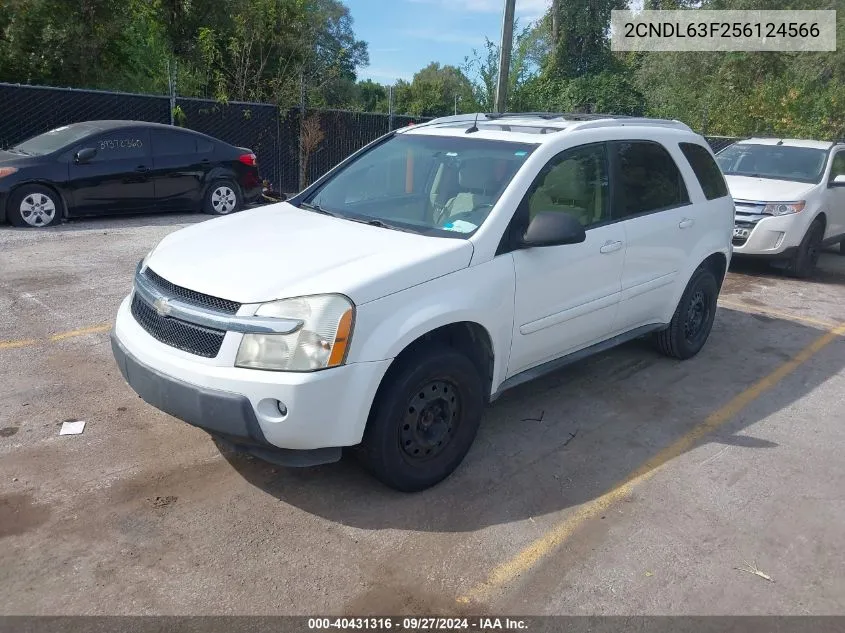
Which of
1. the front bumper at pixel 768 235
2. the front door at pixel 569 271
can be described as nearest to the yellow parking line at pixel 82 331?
the front door at pixel 569 271

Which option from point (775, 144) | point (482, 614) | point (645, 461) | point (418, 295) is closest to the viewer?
point (482, 614)

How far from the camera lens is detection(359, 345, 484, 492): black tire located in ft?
11.4

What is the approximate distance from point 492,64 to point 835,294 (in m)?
7.83

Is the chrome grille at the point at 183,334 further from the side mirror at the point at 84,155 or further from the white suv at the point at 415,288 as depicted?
the side mirror at the point at 84,155

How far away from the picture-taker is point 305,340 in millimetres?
3240

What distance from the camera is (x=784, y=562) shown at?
343 cm

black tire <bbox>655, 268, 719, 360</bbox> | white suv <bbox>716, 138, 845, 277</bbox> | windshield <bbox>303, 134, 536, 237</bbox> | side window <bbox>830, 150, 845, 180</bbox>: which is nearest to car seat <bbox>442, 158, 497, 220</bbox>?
windshield <bbox>303, 134, 536, 237</bbox>

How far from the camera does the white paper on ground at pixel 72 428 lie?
13.8 ft

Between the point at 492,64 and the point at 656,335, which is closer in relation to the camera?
the point at 656,335

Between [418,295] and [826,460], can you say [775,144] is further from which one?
[418,295]

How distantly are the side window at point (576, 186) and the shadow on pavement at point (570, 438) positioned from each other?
132 cm

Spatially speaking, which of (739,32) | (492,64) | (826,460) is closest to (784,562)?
(826,460)

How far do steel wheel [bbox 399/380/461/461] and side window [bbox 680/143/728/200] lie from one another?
314cm

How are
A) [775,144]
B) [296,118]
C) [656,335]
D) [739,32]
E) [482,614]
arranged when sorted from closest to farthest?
1. [482,614]
2. [656,335]
3. [775,144]
4. [296,118]
5. [739,32]
